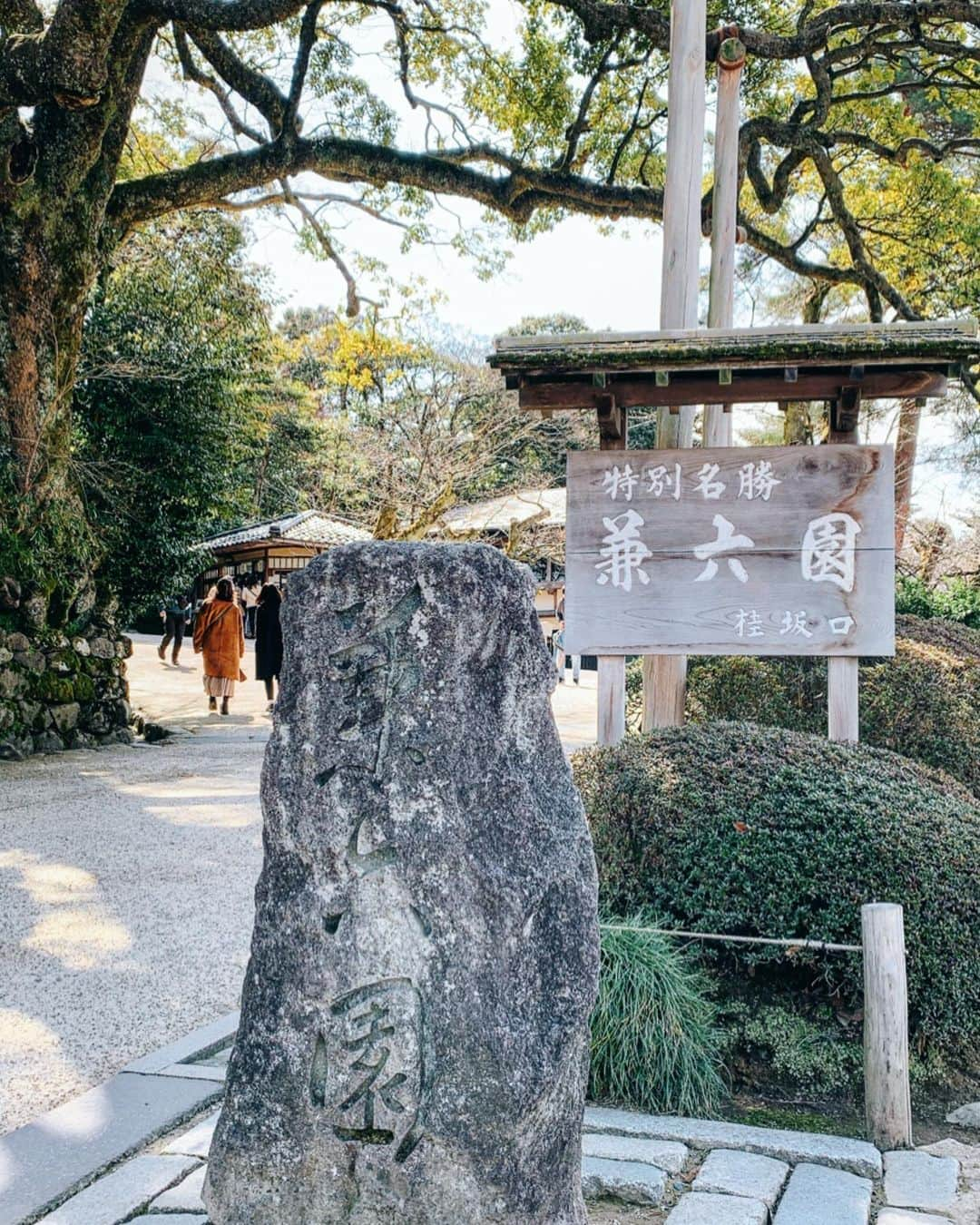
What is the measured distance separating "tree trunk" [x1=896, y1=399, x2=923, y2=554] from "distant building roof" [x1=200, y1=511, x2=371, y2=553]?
39.0 ft

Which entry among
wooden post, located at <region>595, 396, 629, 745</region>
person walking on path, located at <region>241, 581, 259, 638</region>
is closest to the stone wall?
wooden post, located at <region>595, 396, 629, 745</region>

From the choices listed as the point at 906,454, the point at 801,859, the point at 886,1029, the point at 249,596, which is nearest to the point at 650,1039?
the point at 886,1029

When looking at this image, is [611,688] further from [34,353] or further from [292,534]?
[292,534]

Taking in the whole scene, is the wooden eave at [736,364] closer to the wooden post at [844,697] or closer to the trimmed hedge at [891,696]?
the wooden post at [844,697]

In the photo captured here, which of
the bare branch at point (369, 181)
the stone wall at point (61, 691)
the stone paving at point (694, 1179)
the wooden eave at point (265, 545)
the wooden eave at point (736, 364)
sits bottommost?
the stone paving at point (694, 1179)

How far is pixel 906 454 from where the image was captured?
726 inches

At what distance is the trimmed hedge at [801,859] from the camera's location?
411 cm

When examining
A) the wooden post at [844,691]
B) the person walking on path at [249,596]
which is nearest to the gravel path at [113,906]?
the wooden post at [844,691]

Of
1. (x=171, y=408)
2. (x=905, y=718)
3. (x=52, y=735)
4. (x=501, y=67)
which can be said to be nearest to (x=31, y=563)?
(x=52, y=735)

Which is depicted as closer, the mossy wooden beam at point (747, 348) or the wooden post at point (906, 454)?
the mossy wooden beam at point (747, 348)

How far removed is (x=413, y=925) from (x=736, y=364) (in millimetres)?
4062

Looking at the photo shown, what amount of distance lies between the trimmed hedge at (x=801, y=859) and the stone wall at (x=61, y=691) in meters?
8.29

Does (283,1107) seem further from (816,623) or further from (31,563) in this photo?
(31,563)

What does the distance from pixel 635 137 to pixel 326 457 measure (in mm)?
11821
